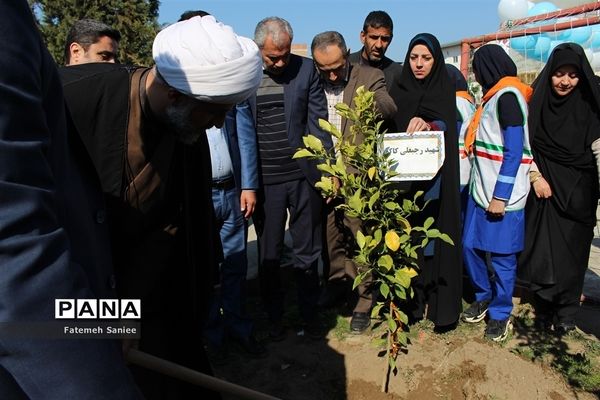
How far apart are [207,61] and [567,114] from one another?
281 cm

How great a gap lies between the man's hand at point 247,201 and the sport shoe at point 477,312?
1773mm

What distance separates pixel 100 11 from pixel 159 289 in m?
12.0

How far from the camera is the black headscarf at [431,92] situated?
329 cm

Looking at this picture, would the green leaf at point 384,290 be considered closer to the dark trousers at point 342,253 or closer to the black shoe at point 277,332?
the dark trousers at point 342,253

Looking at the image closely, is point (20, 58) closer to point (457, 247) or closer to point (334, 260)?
point (457, 247)

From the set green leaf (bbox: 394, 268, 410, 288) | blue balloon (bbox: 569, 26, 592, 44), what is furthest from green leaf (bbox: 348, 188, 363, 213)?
blue balloon (bbox: 569, 26, 592, 44)

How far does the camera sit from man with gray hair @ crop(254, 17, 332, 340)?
3.34 meters

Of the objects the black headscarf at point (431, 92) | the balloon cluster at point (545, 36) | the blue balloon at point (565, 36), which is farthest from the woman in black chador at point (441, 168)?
the blue balloon at point (565, 36)

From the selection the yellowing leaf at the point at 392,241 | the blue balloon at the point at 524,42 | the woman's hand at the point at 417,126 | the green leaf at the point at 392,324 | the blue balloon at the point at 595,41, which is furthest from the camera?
the blue balloon at the point at 595,41

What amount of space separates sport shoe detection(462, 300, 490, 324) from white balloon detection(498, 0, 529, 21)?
10313 millimetres

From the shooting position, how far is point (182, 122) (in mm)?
1688

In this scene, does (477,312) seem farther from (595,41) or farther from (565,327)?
(595,41)

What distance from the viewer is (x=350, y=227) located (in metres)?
3.61

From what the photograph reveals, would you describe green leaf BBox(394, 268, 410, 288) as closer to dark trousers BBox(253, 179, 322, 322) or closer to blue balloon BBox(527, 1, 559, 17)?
dark trousers BBox(253, 179, 322, 322)
